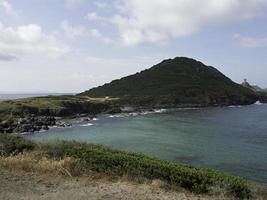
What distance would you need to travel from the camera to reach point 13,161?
16000 mm

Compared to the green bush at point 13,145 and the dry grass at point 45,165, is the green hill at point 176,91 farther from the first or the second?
the dry grass at point 45,165

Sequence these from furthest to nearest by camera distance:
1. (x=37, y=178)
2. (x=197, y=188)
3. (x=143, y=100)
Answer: (x=143, y=100) → (x=197, y=188) → (x=37, y=178)

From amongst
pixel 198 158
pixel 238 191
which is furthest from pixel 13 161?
pixel 198 158

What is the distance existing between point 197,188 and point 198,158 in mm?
35096

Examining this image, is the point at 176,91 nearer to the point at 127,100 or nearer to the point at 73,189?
the point at 127,100

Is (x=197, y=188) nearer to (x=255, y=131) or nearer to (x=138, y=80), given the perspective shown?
(x=255, y=131)

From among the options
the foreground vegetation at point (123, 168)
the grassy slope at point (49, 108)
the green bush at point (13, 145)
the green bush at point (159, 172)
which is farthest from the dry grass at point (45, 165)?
the grassy slope at point (49, 108)

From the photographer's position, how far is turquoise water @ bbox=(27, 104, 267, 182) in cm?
4731

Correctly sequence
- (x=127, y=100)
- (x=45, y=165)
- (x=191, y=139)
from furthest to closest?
1. (x=127, y=100)
2. (x=191, y=139)
3. (x=45, y=165)

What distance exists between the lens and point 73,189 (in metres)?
13.1

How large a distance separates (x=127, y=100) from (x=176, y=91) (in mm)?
25651

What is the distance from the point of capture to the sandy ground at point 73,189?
40.7 feet

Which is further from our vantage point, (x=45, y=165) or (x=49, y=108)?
(x=49, y=108)

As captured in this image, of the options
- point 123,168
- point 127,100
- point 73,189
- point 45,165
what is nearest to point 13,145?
point 45,165
